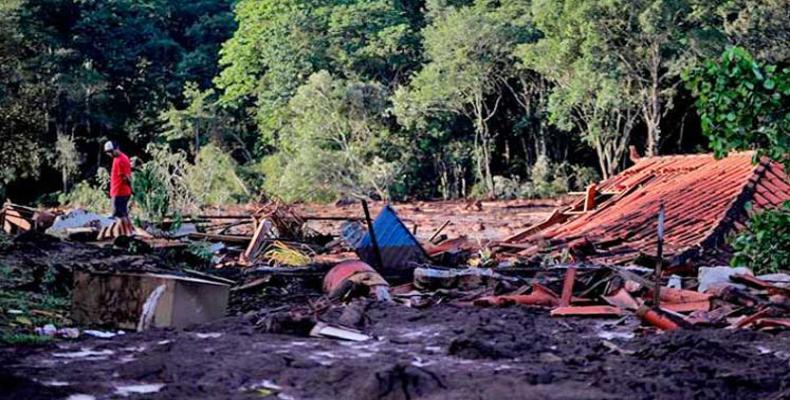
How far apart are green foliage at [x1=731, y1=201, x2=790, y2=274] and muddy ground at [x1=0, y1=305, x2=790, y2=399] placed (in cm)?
226

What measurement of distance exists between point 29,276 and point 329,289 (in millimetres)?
3301

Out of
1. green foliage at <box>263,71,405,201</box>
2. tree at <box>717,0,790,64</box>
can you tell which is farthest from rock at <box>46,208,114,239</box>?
tree at <box>717,0,790,64</box>

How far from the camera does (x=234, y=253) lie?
14922 millimetres

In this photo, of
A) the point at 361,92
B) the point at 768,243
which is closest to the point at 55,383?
the point at 768,243

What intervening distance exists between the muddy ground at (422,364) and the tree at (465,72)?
83.2 ft

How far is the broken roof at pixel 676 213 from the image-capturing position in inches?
491

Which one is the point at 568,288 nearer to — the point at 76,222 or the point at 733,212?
the point at 733,212

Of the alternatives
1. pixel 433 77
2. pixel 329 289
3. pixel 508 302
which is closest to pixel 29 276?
pixel 329 289

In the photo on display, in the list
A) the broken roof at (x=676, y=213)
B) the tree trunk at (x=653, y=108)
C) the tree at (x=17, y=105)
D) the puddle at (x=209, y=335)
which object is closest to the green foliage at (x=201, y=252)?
the broken roof at (x=676, y=213)

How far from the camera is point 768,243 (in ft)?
31.4

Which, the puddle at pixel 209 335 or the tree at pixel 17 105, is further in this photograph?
the tree at pixel 17 105

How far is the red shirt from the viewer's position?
1437cm

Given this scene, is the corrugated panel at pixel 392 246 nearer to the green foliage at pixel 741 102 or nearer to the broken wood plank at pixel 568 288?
the broken wood plank at pixel 568 288

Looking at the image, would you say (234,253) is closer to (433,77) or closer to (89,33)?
(433,77)
